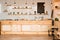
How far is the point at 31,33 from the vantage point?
8844mm

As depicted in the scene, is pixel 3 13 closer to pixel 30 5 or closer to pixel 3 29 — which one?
pixel 3 29

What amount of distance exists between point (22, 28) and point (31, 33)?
561 mm

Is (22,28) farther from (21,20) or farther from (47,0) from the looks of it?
(47,0)

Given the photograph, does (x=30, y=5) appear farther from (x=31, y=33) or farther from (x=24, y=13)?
(x=31, y=33)

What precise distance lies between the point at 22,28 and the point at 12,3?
5.35 feet

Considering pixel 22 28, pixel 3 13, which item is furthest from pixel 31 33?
pixel 3 13

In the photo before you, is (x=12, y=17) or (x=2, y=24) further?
(x=12, y=17)

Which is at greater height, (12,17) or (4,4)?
(4,4)

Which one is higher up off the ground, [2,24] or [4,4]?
[4,4]

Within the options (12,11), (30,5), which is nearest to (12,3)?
(12,11)

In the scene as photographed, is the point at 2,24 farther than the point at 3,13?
No

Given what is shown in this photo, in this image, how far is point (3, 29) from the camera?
29.0 feet

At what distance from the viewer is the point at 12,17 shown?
9383 millimetres

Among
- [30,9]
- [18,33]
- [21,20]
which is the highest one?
[30,9]
